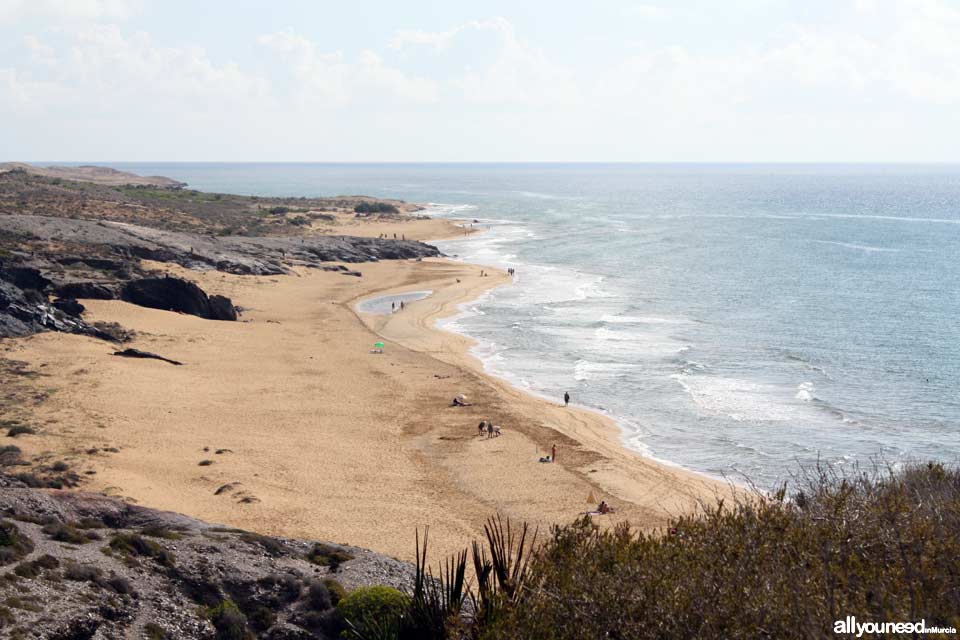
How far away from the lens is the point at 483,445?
31797 mm

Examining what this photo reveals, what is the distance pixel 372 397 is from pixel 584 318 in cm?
2325

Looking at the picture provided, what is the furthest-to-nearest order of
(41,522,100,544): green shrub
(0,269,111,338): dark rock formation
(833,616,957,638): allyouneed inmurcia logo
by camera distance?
(0,269,111,338): dark rock formation, (41,522,100,544): green shrub, (833,616,957,638): allyouneed inmurcia logo

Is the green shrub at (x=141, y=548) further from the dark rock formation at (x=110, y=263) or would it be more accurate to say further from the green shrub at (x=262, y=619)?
the dark rock formation at (x=110, y=263)

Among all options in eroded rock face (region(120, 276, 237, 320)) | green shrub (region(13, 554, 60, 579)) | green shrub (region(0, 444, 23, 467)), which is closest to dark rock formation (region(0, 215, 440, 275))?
eroded rock face (region(120, 276, 237, 320))

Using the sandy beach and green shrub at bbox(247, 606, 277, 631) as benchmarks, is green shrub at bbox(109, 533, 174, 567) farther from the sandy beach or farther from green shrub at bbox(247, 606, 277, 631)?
the sandy beach

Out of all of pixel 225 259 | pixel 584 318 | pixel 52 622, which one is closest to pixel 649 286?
pixel 584 318

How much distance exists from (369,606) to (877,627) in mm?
8927

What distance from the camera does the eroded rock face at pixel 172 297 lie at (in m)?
51.3

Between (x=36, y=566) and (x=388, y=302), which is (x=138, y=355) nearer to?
(x=388, y=302)

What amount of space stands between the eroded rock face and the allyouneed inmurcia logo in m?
47.0

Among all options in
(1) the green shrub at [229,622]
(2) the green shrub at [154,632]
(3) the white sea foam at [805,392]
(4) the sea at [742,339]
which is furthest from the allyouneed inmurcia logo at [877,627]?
(3) the white sea foam at [805,392]

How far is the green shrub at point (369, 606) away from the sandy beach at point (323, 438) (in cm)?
666

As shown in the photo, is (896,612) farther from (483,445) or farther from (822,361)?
(822,361)

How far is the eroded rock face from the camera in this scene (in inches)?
2021
